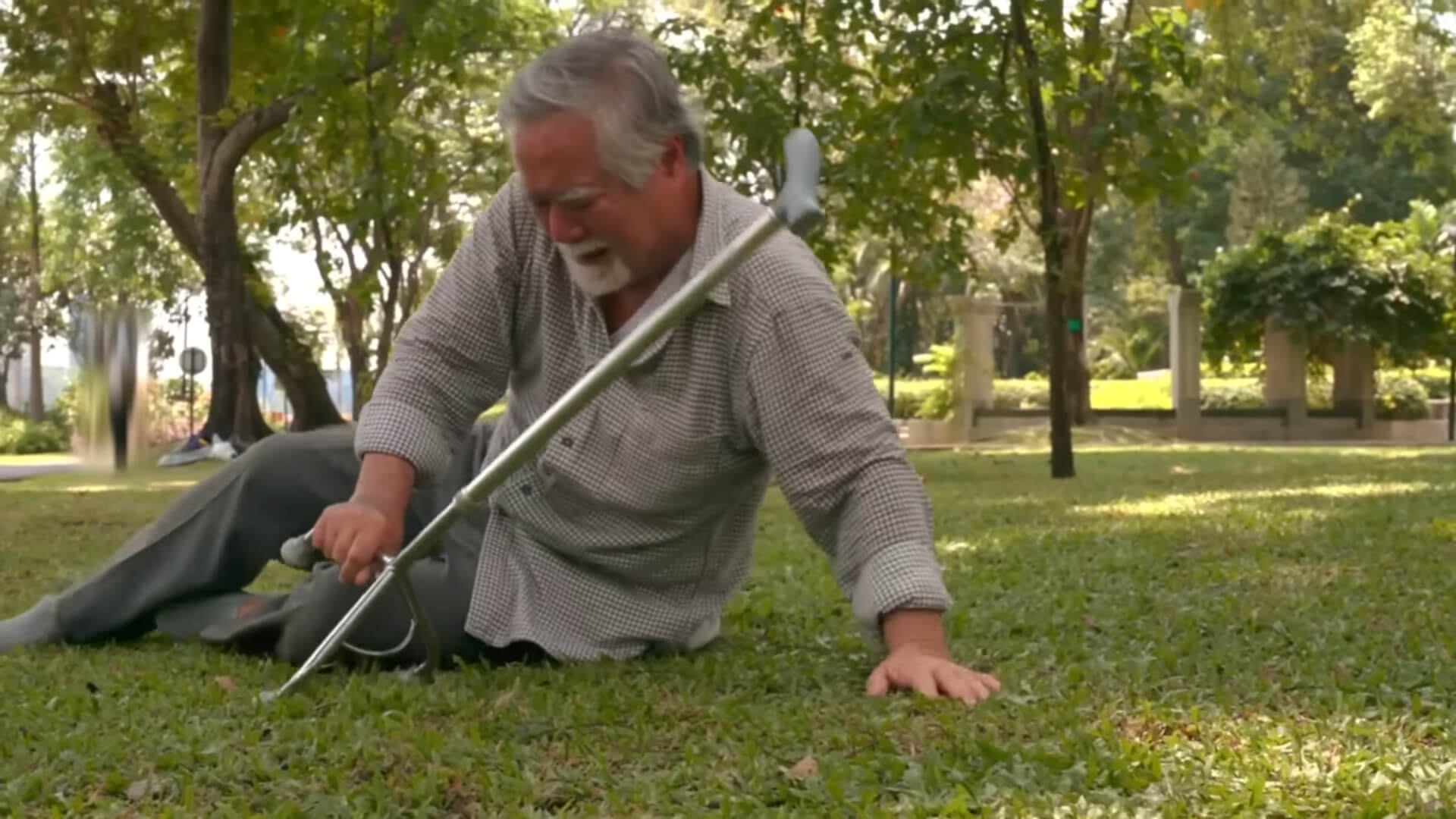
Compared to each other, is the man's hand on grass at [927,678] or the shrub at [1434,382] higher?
the man's hand on grass at [927,678]

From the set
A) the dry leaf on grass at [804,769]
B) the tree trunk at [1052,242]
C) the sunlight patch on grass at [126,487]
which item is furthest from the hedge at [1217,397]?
the dry leaf on grass at [804,769]

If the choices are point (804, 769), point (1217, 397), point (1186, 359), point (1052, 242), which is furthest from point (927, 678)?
point (1217, 397)

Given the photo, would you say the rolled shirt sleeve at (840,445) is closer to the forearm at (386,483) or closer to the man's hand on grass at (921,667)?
the man's hand on grass at (921,667)

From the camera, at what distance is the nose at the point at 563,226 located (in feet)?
9.04

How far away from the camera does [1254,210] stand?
43.9 m

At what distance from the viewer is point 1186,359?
26.7 m

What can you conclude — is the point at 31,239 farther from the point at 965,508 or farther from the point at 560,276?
the point at 560,276

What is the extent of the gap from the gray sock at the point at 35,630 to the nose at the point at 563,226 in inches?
55.0

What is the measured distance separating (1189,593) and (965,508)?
14.1 ft

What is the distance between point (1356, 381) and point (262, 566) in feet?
84.8

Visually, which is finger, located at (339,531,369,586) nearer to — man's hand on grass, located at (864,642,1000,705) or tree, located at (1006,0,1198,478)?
man's hand on grass, located at (864,642,1000,705)

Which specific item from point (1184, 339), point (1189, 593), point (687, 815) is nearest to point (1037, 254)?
point (1184, 339)

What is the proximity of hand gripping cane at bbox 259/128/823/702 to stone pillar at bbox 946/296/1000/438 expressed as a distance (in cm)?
2229

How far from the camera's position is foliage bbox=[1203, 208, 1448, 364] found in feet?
87.9
